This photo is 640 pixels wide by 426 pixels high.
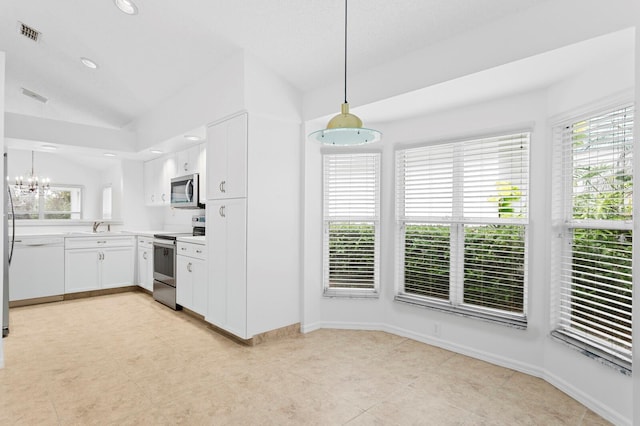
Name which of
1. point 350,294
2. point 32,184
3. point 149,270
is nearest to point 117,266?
point 149,270

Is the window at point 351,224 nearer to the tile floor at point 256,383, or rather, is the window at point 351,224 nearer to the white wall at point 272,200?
the white wall at point 272,200

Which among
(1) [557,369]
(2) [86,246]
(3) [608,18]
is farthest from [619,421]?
(2) [86,246]

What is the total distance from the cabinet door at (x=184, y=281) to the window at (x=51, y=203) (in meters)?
3.54

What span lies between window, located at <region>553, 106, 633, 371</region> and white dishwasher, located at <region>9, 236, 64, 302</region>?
5.61 metres

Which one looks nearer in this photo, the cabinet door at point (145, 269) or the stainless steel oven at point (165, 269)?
the stainless steel oven at point (165, 269)

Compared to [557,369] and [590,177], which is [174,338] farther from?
[590,177]

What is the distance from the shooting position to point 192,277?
161 inches

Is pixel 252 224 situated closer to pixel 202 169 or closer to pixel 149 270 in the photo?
pixel 202 169

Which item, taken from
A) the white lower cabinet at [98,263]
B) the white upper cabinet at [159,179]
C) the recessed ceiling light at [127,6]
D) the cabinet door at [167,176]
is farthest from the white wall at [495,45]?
the white lower cabinet at [98,263]

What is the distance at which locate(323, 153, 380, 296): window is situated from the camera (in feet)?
12.4

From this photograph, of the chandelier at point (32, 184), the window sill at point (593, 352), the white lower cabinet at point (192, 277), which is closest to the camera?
the window sill at point (593, 352)

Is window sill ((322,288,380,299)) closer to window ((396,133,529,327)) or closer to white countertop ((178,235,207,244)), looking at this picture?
window ((396,133,529,327))

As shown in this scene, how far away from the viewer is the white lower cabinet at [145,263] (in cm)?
514

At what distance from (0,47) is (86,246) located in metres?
2.53
